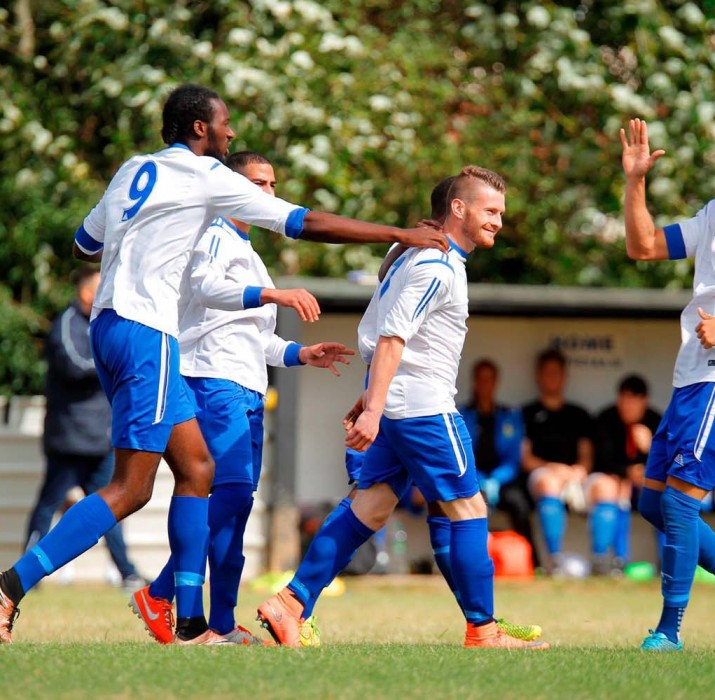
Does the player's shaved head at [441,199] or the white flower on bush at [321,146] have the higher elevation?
the white flower on bush at [321,146]

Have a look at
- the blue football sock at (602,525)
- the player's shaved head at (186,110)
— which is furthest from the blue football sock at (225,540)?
the blue football sock at (602,525)

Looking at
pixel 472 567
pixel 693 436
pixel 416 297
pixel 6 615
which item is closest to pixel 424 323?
pixel 416 297

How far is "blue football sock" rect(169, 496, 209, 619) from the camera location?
244 inches

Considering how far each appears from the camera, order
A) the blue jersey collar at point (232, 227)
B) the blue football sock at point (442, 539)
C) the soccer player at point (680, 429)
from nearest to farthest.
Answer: the soccer player at point (680, 429)
the blue jersey collar at point (232, 227)
the blue football sock at point (442, 539)

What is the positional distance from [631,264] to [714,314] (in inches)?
391

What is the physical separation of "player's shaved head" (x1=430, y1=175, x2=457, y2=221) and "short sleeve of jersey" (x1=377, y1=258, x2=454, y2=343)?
0.52m

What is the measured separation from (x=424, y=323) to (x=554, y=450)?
25.5 ft

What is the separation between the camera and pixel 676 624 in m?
6.66

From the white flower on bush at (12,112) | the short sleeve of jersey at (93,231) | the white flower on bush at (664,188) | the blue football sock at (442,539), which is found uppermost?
the white flower on bush at (12,112)

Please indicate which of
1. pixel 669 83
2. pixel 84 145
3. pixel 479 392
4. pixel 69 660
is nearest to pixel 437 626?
pixel 69 660

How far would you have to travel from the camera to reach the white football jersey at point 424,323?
6238 mm

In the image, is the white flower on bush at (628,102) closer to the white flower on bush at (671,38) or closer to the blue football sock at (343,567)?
the white flower on bush at (671,38)

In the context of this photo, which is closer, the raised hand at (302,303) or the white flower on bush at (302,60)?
the raised hand at (302,303)

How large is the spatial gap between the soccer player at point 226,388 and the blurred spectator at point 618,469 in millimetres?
7017
